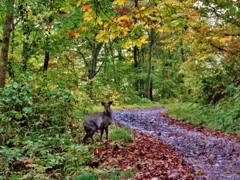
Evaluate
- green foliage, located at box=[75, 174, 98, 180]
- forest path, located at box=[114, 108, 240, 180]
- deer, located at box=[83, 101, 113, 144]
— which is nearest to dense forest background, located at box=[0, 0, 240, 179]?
deer, located at box=[83, 101, 113, 144]

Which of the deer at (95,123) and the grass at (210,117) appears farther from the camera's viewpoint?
the grass at (210,117)

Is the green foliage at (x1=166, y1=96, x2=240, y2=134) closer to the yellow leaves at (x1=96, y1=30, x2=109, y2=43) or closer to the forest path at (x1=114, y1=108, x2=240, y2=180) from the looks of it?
the forest path at (x1=114, y1=108, x2=240, y2=180)

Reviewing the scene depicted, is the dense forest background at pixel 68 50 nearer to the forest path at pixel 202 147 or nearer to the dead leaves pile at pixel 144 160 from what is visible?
the dead leaves pile at pixel 144 160

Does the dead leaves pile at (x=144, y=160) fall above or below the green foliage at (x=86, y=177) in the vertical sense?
below

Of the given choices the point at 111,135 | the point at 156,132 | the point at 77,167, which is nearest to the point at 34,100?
the point at 111,135

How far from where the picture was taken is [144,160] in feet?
24.3

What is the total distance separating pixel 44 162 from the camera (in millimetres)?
6602

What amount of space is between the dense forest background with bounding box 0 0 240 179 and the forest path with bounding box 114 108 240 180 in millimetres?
1275

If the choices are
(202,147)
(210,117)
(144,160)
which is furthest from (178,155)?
(210,117)

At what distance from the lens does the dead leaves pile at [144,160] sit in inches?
251

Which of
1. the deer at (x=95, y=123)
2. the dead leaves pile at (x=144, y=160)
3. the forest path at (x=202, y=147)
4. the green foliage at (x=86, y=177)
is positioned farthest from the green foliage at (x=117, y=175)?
the deer at (x=95, y=123)

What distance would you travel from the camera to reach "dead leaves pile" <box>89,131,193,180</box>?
638cm

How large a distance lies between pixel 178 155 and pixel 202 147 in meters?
1.36

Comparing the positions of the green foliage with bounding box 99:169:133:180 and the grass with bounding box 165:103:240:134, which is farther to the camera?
the grass with bounding box 165:103:240:134
